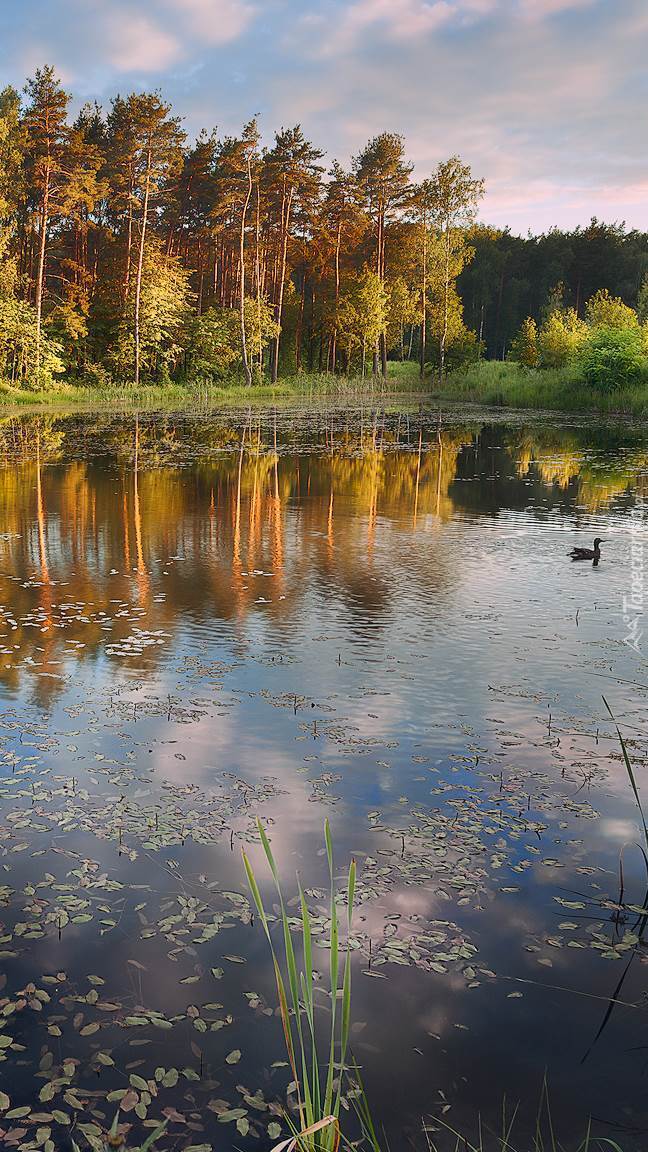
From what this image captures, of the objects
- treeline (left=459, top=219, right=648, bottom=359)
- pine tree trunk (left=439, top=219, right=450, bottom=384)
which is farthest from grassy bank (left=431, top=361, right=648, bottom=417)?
treeline (left=459, top=219, right=648, bottom=359)

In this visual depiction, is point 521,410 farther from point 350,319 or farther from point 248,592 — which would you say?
point 248,592

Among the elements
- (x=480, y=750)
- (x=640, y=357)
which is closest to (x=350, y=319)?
(x=640, y=357)

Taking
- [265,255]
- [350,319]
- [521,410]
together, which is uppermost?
[265,255]

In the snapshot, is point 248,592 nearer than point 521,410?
Yes

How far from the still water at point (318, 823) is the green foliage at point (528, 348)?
178 feet

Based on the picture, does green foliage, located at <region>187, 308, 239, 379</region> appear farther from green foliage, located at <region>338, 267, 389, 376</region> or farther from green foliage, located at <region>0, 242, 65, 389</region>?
green foliage, located at <region>0, 242, 65, 389</region>

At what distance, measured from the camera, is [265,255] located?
3118 inches


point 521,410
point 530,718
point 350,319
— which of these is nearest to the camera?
point 530,718

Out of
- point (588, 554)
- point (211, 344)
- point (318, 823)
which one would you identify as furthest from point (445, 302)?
point (318, 823)

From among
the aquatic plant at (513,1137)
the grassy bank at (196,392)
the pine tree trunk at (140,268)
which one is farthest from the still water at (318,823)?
the pine tree trunk at (140,268)

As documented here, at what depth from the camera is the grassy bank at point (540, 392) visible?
45062mm

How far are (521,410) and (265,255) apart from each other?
37579 mm

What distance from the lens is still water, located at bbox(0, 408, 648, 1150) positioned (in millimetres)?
3900

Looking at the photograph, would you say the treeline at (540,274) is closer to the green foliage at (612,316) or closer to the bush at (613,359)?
the green foliage at (612,316)
